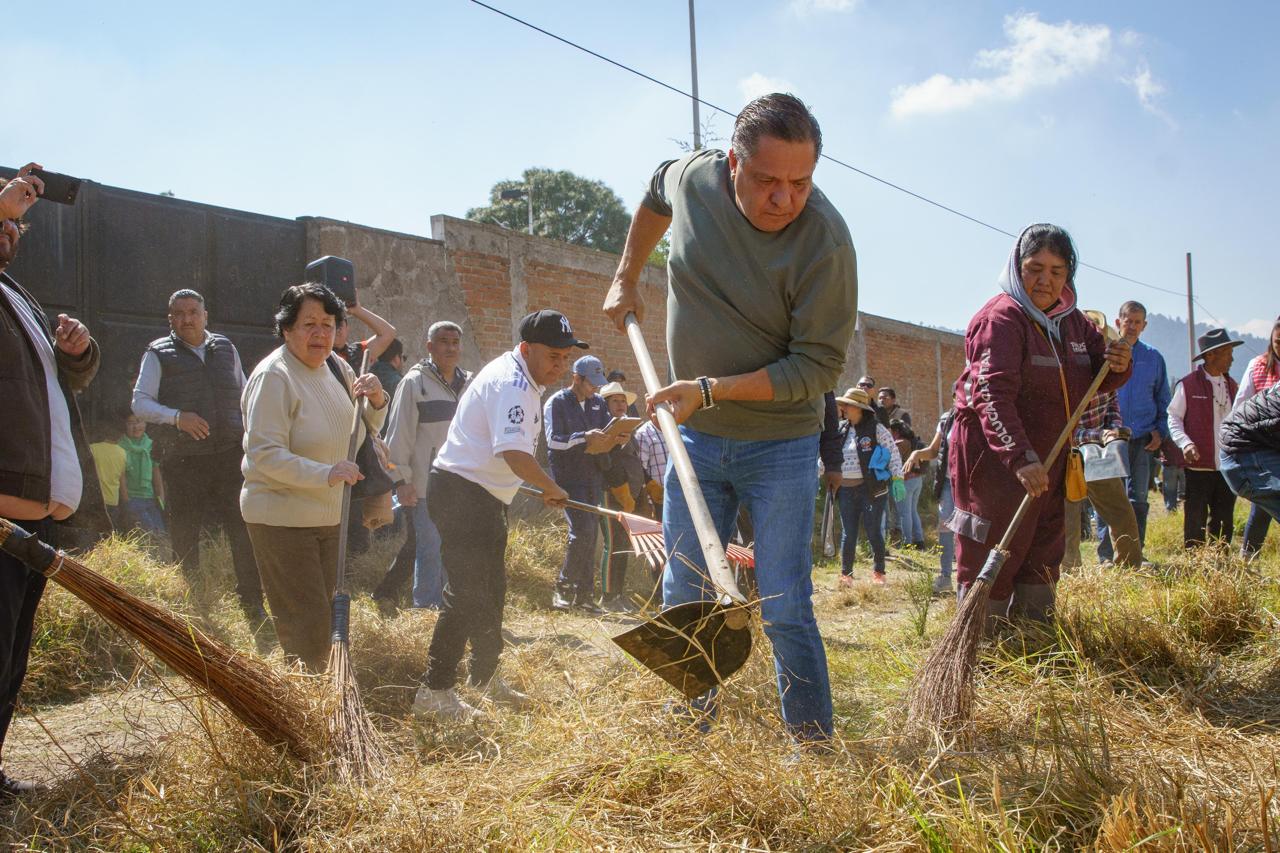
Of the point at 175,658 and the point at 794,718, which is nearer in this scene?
the point at 175,658

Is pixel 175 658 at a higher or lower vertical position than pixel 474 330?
lower

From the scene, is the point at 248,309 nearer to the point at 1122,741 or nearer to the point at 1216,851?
the point at 1122,741

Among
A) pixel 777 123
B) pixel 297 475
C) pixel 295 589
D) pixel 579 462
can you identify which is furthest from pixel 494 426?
pixel 579 462

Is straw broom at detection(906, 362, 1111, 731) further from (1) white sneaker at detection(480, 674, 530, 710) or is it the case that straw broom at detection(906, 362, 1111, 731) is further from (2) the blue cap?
(2) the blue cap

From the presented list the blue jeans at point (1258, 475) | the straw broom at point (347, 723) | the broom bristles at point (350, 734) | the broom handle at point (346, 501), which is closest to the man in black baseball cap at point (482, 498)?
the broom handle at point (346, 501)

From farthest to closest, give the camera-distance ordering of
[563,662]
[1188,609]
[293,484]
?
[563,662] → [1188,609] → [293,484]

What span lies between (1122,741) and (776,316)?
5.50 ft

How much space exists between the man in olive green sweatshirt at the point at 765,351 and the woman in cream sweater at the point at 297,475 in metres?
1.50

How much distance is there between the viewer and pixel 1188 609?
409 centimetres

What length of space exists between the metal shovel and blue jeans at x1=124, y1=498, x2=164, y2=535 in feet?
19.6

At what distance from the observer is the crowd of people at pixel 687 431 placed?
110 inches

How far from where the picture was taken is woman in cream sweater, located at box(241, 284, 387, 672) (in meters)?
3.66

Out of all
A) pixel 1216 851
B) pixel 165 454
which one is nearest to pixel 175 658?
pixel 1216 851

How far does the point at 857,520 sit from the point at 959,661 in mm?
4785
